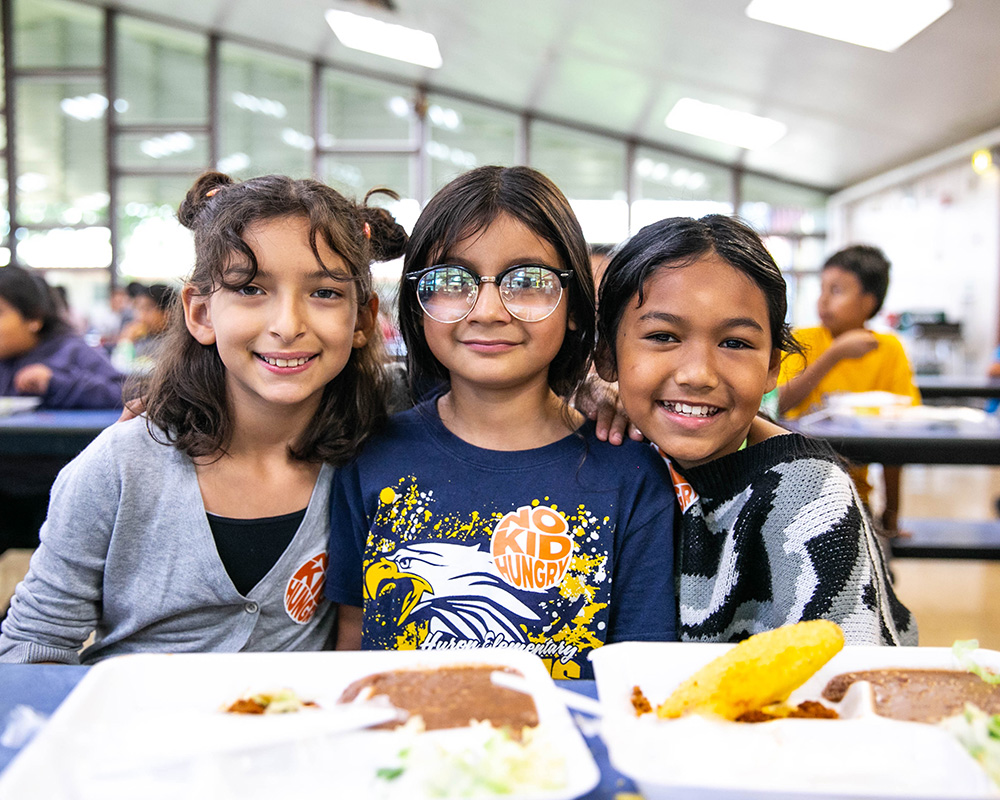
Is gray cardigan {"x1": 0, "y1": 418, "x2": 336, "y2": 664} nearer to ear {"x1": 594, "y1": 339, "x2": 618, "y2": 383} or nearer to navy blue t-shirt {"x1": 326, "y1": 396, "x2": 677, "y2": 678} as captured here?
navy blue t-shirt {"x1": 326, "y1": 396, "x2": 677, "y2": 678}

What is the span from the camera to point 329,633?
1312 millimetres

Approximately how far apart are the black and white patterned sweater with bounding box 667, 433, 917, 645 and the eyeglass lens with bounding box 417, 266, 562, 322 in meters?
0.33

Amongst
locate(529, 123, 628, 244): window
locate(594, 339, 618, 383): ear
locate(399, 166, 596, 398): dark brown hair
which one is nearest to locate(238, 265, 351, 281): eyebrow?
locate(399, 166, 596, 398): dark brown hair

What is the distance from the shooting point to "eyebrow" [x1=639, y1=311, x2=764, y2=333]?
43.3 inches

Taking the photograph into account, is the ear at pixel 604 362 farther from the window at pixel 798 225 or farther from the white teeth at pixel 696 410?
the window at pixel 798 225

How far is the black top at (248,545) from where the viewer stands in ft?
4.01

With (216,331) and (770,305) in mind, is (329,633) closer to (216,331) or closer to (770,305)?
(216,331)

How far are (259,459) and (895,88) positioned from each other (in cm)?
686

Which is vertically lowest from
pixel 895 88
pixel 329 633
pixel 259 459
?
pixel 329 633

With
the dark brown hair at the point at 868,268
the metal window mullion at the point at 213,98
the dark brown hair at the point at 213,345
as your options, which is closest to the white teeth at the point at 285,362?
the dark brown hair at the point at 213,345

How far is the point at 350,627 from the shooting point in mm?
1279

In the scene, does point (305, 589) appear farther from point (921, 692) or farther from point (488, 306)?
point (921, 692)

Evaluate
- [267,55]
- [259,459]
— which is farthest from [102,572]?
[267,55]

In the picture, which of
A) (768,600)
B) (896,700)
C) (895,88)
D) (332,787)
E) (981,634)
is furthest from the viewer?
(895,88)
